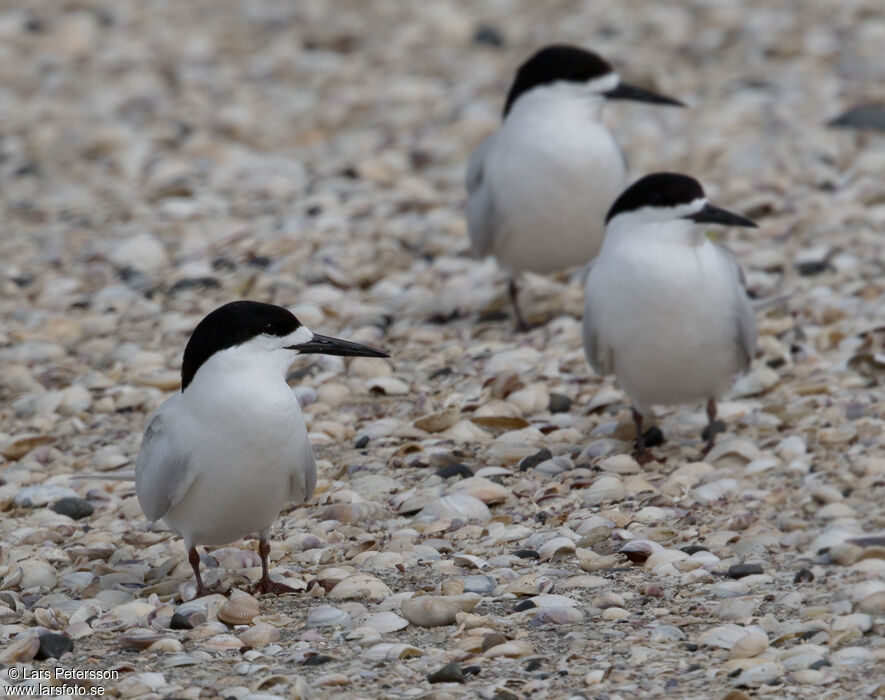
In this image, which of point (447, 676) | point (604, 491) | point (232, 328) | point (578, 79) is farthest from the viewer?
point (578, 79)

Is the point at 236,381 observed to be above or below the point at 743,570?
above

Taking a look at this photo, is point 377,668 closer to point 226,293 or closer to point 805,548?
point 805,548

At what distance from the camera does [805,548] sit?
4.05 meters

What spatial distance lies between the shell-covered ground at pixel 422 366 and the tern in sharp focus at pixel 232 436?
3.1 inches

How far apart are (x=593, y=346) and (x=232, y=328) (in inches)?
60.5

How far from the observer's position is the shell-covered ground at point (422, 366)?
11.5ft

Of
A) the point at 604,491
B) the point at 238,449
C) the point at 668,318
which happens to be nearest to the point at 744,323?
the point at 668,318

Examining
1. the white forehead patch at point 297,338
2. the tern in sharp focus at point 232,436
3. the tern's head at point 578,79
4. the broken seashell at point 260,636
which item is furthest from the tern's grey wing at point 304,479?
the tern's head at point 578,79

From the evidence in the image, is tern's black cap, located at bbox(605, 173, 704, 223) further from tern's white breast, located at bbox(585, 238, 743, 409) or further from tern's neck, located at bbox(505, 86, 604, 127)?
tern's neck, located at bbox(505, 86, 604, 127)

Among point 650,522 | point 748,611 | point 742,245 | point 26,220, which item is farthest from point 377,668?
point 26,220

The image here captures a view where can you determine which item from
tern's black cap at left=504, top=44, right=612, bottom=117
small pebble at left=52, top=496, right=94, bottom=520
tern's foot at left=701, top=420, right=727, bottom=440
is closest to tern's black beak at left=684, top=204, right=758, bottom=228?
A: tern's foot at left=701, top=420, right=727, bottom=440

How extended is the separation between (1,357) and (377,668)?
3.07 m

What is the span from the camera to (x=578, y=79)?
6145 mm

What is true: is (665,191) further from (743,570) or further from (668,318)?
(743,570)
